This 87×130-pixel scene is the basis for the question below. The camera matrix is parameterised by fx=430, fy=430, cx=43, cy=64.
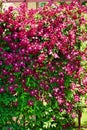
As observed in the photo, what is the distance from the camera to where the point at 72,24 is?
16.5 feet

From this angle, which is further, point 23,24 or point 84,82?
point 84,82

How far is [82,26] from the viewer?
5.11 meters

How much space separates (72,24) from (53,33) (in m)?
0.31

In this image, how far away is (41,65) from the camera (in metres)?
4.77

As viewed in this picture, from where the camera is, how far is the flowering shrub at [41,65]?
4719mm

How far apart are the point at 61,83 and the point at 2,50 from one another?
79cm

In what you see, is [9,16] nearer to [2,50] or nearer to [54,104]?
[2,50]

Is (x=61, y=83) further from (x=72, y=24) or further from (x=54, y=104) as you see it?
(x=72, y=24)

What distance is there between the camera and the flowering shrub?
4.72 metres

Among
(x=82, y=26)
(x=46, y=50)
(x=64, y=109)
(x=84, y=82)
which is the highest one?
(x=82, y=26)

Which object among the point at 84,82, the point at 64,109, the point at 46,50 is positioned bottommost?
the point at 64,109

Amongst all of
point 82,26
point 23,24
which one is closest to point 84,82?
point 82,26

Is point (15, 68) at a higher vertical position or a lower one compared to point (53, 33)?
lower

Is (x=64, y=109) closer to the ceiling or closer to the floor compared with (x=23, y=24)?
closer to the floor
